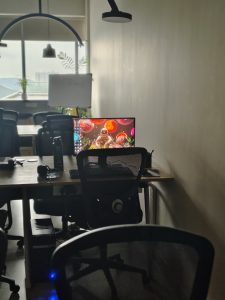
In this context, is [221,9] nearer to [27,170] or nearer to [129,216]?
[129,216]

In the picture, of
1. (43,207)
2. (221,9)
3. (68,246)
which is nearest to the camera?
(68,246)

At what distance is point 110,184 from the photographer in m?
2.75

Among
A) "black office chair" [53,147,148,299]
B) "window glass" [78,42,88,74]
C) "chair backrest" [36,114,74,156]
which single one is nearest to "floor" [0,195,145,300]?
"black office chair" [53,147,148,299]

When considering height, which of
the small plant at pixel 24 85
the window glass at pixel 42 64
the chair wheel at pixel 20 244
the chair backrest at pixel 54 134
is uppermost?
the window glass at pixel 42 64

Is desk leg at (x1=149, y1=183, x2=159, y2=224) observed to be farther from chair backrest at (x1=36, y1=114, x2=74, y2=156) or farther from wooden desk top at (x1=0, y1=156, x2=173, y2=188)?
chair backrest at (x1=36, y1=114, x2=74, y2=156)

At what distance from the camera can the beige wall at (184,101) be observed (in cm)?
228

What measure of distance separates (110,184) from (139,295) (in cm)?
146

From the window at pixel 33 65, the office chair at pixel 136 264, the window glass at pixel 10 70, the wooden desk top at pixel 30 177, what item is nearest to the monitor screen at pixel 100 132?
the wooden desk top at pixel 30 177

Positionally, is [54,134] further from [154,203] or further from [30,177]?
[154,203]

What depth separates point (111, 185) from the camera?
109 inches

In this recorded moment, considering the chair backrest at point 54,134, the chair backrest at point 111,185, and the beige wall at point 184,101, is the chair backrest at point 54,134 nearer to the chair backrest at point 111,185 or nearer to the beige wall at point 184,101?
the beige wall at point 184,101

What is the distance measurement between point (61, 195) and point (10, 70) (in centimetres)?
724

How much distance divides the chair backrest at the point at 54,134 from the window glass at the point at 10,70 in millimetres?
5910

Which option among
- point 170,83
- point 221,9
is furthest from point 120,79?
point 221,9
